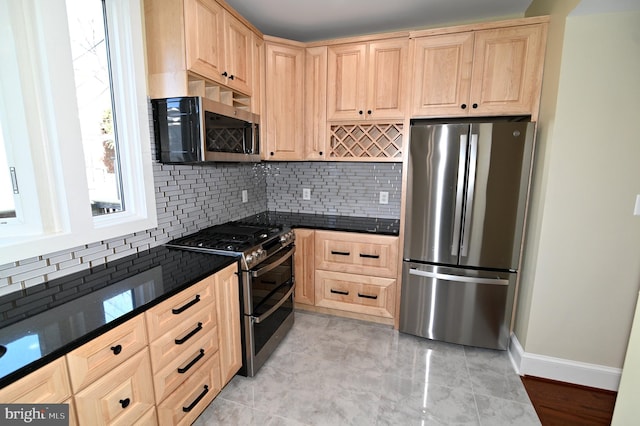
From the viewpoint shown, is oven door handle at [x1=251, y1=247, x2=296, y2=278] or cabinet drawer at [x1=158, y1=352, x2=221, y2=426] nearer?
cabinet drawer at [x1=158, y1=352, x2=221, y2=426]

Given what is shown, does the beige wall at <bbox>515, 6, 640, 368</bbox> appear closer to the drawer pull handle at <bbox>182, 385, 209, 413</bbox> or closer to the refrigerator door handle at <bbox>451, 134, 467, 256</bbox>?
the refrigerator door handle at <bbox>451, 134, 467, 256</bbox>

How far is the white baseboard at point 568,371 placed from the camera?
6.54 ft

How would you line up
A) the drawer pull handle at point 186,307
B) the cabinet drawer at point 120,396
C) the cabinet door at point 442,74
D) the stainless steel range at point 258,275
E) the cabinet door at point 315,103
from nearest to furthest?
the cabinet drawer at point 120,396
the drawer pull handle at point 186,307
the stainless steel range at point 258,275
the cabinet door at point 442,74
the cabinet door at point 315,103

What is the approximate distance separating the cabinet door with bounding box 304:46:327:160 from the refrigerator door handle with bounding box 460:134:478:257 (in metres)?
1.22

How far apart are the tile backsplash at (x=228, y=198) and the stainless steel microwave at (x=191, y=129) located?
0.62ft

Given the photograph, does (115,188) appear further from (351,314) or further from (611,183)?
(611,183)

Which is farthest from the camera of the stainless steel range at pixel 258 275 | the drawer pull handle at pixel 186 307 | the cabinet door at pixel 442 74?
the cabinet door at pixel 442 74

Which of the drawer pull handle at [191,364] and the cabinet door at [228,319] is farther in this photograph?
the cabinet door at [228,319]

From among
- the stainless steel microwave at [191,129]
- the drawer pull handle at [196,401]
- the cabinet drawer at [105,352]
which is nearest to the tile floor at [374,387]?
the drawer pull handle at [196,401]

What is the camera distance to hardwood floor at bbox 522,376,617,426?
176 centimetres

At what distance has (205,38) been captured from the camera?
6.20 ft

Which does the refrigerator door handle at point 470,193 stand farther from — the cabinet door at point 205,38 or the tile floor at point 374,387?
the cabinet door at point 205,38

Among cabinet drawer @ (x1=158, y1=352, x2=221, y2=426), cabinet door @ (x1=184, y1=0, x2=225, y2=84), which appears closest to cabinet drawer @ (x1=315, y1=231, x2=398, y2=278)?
cabinet drawer @ (x1=158, y1=352, x2=221, y2=426)

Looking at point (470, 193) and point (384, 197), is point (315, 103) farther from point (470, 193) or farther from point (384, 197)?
point (470, 193)
